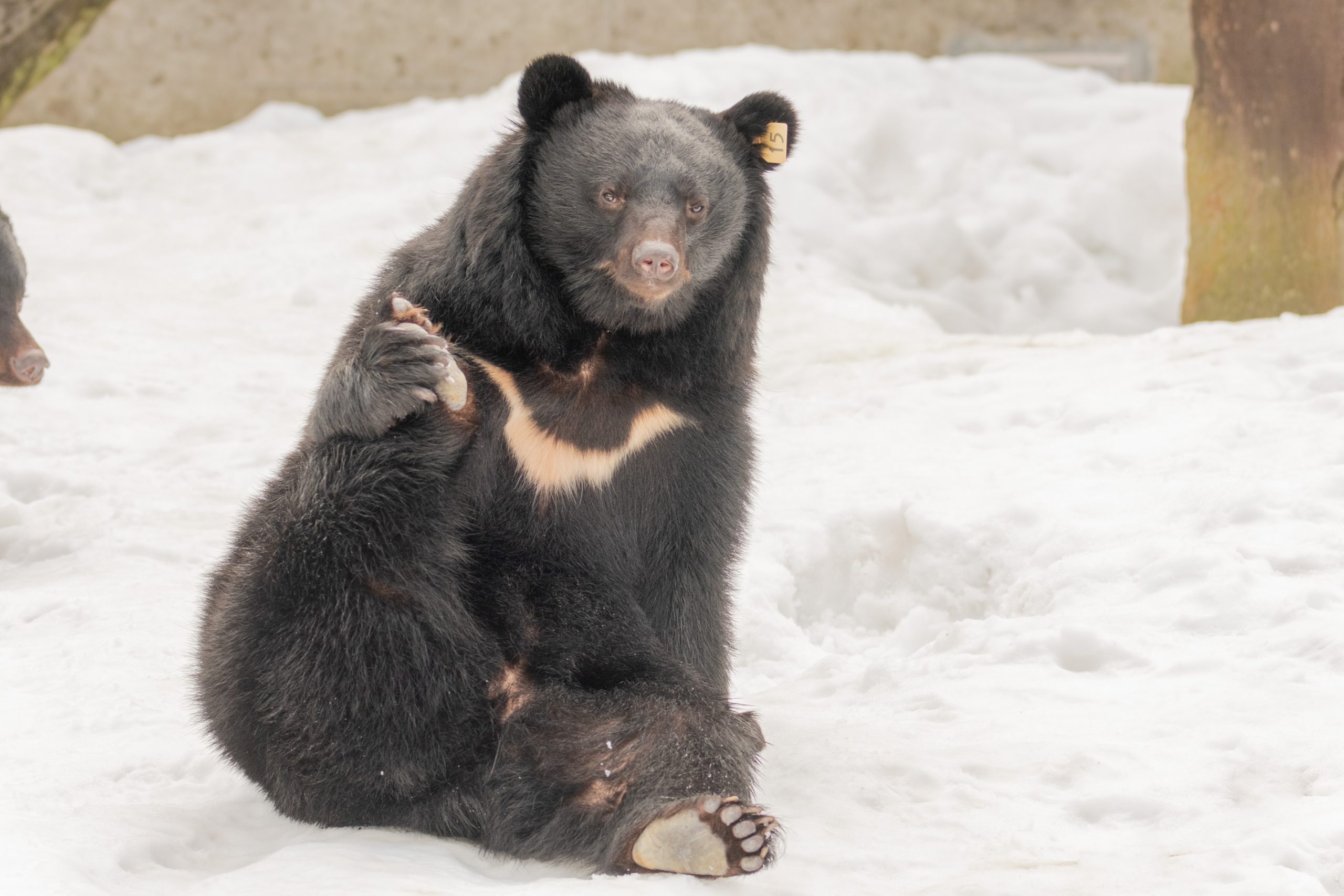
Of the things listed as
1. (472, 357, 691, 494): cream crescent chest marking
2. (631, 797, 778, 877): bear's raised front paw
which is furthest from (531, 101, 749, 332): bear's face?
(631, 797, 778, 877): bear's raised front paw

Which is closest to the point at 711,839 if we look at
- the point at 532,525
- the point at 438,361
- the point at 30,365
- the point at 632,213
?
the point at 532,525

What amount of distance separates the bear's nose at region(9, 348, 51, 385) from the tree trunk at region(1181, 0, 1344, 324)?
5.23 m

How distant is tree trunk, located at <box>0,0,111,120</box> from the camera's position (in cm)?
543

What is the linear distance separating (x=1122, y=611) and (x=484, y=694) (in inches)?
68.8

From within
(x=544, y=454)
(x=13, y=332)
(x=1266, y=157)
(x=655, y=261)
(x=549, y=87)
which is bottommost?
(x=13, y=332)

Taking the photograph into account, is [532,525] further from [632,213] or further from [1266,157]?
[1266,157]

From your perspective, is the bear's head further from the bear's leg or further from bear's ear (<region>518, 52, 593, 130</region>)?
the bear's leg

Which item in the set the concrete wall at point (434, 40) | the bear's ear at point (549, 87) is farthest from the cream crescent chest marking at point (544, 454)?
the concrete wall at point (434, 40)

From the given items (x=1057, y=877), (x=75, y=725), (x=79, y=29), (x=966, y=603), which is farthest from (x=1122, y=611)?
(x=79, y=29)

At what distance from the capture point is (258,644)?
112 inches

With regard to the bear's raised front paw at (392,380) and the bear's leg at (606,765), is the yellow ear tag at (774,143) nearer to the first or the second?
the bear's raised front paw at (392,380)

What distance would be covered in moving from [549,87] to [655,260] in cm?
53

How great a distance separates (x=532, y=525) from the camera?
300 cm

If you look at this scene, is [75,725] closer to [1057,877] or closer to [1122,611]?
[1057,877]
